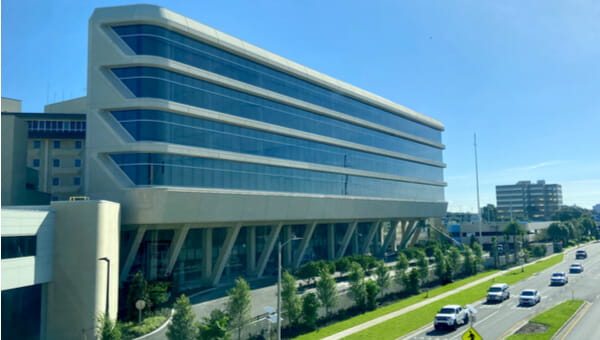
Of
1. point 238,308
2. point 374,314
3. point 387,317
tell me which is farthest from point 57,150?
point 387,317

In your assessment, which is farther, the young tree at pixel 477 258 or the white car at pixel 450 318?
the young tree at pixel 477 258

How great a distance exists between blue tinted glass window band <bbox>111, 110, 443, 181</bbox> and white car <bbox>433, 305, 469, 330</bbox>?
25.7 m

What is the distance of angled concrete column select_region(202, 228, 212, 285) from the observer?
2068 inches

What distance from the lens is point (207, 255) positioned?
52844 mm

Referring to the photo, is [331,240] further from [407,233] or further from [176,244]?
[176,244]

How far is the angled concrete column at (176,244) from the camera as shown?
4791cm

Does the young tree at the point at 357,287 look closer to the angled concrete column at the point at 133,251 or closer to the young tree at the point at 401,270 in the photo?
the young tree at the point at 401,270

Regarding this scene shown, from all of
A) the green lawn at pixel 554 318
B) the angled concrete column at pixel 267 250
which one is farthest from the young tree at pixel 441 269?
the angled concrete column at pixel 267 250

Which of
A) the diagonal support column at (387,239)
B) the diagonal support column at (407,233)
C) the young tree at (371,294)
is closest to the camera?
the young tree at (371,294)

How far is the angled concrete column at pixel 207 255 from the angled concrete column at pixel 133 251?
8.39m

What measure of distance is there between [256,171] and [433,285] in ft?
89.3

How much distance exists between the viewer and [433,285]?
6278 centimetres

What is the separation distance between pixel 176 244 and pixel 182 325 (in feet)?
64.8

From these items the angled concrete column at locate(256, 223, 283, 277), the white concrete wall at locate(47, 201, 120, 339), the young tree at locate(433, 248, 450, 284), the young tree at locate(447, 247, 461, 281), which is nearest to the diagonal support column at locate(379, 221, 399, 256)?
the young tree at locate(447, 247, 461, 281)
